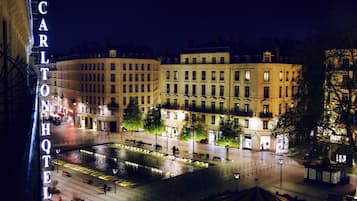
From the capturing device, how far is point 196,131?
54812 mm

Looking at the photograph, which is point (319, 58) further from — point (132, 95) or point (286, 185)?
point (132, 95)

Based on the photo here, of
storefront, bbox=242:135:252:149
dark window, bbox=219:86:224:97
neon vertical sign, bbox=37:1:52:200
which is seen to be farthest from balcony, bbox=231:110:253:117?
neon vertical sign, bbox=37:1:52:200

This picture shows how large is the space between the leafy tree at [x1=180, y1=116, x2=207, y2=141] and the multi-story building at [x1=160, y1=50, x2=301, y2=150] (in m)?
3.16

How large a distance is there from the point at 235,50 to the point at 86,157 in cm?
2856

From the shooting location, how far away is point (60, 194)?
32594mm

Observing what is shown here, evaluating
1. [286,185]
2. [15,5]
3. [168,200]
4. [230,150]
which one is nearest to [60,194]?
[168,200]

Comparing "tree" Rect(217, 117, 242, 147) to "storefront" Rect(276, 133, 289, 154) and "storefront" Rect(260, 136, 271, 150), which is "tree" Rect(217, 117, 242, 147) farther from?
"storefront" Rect(276, 133, 289, 154)

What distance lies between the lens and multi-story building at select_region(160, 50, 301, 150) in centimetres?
5384

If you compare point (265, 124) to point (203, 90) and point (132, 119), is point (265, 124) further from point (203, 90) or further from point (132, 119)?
point (132, 119)

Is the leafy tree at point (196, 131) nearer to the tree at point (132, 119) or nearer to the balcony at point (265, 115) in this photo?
the balcony at point (265, 115)

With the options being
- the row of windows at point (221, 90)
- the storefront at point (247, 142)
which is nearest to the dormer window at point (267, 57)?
the row of windows at point (221, 90)

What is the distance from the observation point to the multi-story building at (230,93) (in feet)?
177

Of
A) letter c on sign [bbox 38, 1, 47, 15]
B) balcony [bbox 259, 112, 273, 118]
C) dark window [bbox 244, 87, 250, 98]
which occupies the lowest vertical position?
balcony [bbox 259, 112, 273, 118]

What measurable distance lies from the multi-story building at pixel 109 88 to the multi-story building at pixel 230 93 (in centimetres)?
985
